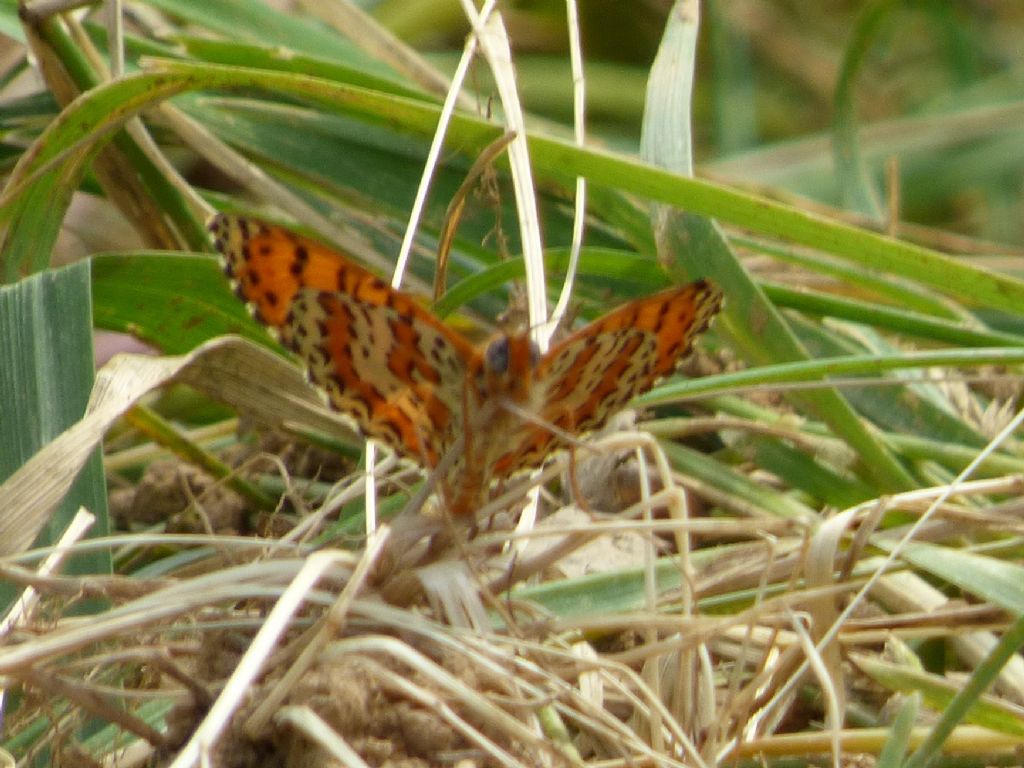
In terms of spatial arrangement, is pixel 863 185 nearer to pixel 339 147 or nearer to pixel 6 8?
pixel 339 147

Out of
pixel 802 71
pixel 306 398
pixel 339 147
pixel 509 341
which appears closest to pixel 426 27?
pixel 802 71

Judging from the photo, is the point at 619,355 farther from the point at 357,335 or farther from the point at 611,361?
the point at 357,335

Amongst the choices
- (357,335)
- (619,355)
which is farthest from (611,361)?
(357,335)

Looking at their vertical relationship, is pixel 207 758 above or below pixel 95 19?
below
